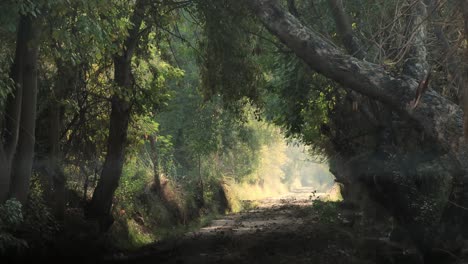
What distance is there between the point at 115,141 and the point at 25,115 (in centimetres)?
392

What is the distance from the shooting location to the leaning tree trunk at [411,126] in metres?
7.83

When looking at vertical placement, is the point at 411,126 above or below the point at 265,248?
above

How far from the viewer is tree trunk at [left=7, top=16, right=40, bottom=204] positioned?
9.59 meters

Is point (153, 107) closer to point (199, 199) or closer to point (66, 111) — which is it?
point (66, 111)

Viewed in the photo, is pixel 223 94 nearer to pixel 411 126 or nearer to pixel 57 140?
pixel 57 140

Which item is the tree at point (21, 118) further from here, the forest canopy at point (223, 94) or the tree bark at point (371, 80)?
the tree bark at point (371, 80)

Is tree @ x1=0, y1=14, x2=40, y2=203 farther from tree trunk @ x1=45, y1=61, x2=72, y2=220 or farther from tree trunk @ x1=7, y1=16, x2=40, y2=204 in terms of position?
tree trunk @ x1=45, y1=61, x2=72, y2=220

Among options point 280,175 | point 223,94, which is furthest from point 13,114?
point 280,175

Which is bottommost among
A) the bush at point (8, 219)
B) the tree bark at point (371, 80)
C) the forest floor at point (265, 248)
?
Answer: the forest floor at point (265, 248)

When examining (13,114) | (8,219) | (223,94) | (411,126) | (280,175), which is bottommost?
(8,219)

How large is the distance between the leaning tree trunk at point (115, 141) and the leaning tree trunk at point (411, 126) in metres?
5.37

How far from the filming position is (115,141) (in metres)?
13.7

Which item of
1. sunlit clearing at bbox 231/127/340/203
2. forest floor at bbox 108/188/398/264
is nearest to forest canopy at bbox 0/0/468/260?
forest floor at bbox 108/188/398/264

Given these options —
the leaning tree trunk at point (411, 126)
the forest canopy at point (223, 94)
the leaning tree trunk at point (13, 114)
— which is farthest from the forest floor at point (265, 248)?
the leaning tree trunk at point (13, 114)
